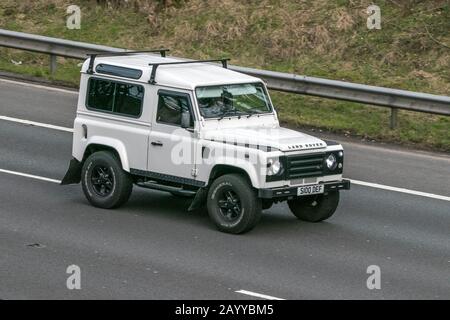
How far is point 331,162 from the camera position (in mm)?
15695

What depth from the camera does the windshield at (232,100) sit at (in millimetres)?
15875

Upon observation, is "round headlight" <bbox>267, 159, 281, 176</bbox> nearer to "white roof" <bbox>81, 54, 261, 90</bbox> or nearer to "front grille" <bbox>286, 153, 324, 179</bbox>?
"front grille" <bbox>286, 153, 324, 179</bbox>

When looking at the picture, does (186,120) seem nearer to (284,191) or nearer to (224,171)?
(224,171)

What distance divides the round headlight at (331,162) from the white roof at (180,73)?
163cm

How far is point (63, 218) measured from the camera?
1596 cm

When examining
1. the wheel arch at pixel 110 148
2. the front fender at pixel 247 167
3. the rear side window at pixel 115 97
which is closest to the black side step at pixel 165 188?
the wheel arch at pixel 110 148

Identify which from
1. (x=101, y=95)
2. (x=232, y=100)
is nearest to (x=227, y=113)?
(x=232, y=100)

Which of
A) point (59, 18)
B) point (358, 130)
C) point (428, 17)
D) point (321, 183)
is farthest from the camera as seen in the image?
point (59, 18)

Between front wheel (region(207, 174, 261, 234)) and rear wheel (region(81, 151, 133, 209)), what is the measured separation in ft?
4.57

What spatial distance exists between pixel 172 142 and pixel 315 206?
2071 mm

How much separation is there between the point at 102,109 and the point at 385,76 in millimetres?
8691

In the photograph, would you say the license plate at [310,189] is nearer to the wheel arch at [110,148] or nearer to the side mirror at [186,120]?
the side mirror at [186,120]
